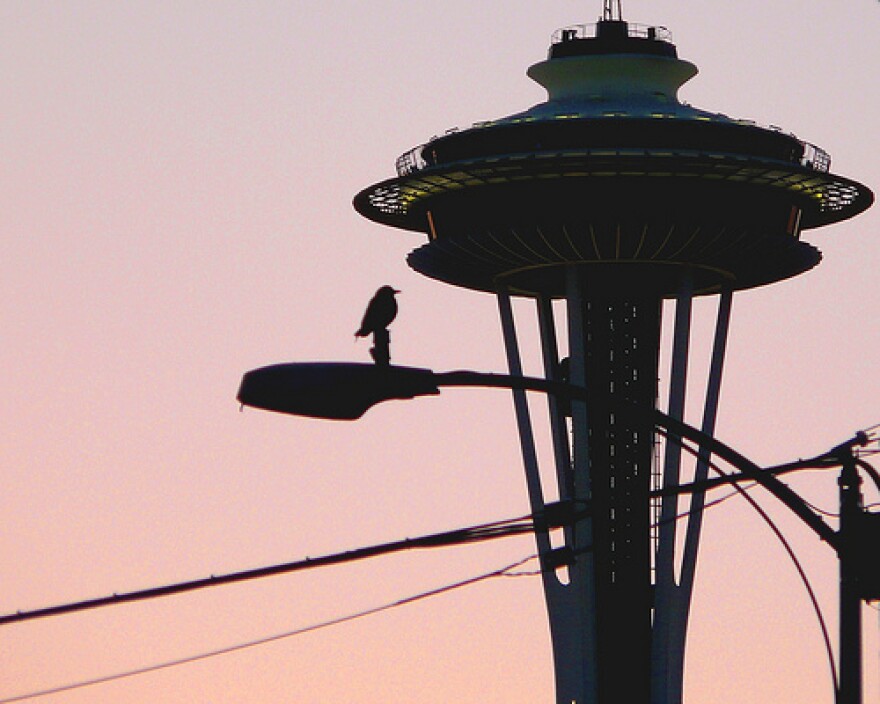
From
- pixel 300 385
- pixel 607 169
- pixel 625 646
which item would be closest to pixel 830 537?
pixel 300 385

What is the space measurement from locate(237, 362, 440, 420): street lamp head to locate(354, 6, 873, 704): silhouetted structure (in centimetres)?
7155

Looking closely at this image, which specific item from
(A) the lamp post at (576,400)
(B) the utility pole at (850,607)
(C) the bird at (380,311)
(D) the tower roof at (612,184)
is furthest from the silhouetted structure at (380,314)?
(D) the tower roof at (612,184)

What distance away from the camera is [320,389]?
85.6ft

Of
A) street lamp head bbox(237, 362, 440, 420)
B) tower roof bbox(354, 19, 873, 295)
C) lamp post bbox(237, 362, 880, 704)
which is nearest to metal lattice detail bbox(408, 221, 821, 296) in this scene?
tower roof bbox(354, 19, 873, 295)

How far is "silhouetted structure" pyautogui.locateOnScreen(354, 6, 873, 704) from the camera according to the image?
9894 centimetres

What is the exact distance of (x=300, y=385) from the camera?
85.4 ft

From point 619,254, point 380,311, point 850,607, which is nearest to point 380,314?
point 380,311

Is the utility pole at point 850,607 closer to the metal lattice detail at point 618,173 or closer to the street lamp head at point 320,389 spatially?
the street lamp head at point 320,389

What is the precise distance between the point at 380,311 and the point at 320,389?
321 centimetres

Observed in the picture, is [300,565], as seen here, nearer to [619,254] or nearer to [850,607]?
[850,607]

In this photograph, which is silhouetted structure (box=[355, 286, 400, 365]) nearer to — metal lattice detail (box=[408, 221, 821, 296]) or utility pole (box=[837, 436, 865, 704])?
utility pole (box=[837, 436, 865, 704])

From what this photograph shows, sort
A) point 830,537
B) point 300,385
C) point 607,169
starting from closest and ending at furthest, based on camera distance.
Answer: point 300,385 < point 830,537 < point 607,169

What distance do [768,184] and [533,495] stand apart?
16529mm

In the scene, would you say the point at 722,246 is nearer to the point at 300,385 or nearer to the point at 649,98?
the point at 649,98
